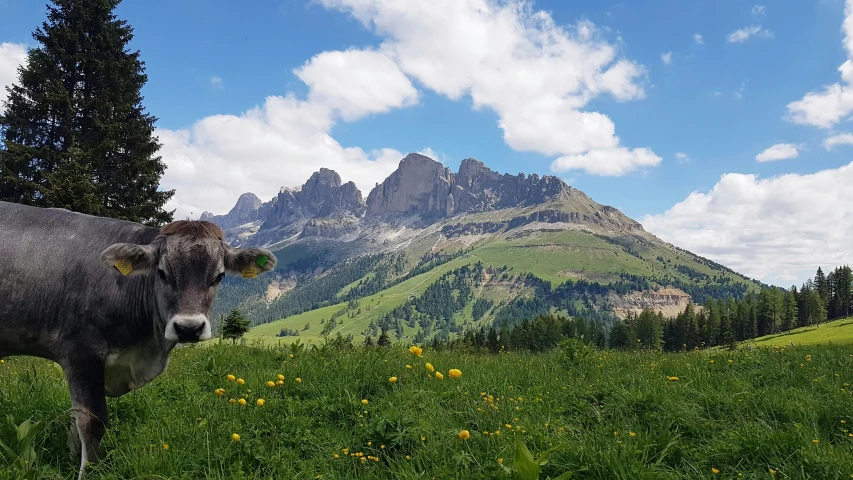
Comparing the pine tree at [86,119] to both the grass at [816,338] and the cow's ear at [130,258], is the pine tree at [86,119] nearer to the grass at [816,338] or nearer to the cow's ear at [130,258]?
the cow's ear at [130,258]

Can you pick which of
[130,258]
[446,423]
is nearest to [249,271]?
[130,258]

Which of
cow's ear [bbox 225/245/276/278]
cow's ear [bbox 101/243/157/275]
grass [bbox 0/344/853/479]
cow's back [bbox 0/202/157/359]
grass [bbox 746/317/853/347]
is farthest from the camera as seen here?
grass [bbox 746/317/853/347]

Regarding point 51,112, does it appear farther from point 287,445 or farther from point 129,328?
point 287,445

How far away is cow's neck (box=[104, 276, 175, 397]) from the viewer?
17.3 feet

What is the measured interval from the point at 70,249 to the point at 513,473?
5931mm

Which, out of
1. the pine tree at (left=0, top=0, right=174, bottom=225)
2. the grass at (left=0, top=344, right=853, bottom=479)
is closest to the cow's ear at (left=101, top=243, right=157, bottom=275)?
the grass at (left=0, top=344, right=853, bottom=479)

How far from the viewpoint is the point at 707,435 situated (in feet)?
17.0

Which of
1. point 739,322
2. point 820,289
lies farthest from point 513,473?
point 820,289

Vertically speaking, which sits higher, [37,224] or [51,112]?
[51,112]

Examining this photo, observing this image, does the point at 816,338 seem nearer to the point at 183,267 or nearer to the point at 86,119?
the point at 183,267

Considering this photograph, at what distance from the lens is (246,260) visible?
219 inches

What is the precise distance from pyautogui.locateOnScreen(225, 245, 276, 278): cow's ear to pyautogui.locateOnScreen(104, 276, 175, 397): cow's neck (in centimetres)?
93

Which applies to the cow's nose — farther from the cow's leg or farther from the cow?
the cow's leg

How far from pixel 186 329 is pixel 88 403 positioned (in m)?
1.36
